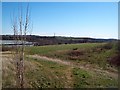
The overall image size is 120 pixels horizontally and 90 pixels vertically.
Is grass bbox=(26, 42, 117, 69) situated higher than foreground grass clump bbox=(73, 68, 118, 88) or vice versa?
grass bbox=(26, 42, 117, 69)

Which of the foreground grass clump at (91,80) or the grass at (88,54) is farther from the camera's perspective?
the grass at (88,54)

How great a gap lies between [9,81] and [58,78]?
2.77m

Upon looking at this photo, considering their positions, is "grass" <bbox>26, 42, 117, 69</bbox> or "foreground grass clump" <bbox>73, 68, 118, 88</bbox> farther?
"grass" <bbox>26, 42, 117, 69</bbox>

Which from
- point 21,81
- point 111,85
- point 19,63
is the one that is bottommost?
point 111,85

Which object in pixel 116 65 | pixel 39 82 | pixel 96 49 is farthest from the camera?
pixel 96 49

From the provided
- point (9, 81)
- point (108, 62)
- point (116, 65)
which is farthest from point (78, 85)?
point (108, 62)

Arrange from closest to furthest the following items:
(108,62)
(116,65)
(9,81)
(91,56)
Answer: (9,81), (116,65), (108,62), (91,56)

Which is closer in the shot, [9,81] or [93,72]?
[9,81]

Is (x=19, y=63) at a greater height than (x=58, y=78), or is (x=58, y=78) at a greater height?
(x=19, y=63)

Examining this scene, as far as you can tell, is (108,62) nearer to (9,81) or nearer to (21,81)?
(9,81)

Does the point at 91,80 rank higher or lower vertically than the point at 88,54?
lower

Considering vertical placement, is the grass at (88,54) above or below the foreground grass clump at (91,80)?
above

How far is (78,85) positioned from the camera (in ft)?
43.0

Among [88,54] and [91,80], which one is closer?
[91,80]
